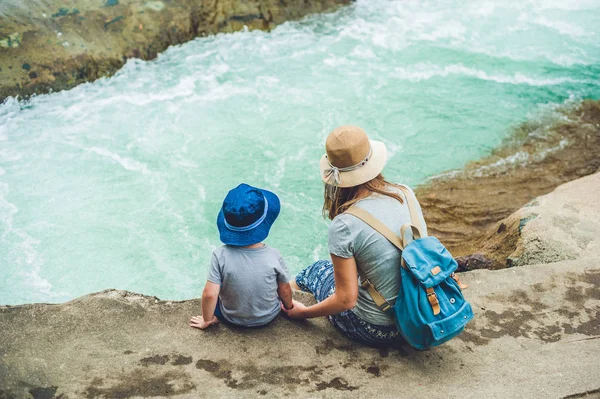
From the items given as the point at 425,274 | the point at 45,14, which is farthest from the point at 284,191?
the point at 45,14

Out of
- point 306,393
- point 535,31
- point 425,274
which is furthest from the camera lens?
point 535,31

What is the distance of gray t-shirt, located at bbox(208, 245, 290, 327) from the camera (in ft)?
9.22

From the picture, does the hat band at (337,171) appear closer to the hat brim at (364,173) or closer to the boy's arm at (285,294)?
the hat brim at (364,173)

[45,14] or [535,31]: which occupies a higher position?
[45,14]

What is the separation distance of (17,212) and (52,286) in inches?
48.3

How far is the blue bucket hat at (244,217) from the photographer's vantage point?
107 inches

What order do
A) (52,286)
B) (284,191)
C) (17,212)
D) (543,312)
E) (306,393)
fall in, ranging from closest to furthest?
(306,393) < (543,312) < (52,286) < (17,212) < (284,191)

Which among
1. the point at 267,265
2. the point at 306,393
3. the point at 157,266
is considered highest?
the point at 267,265

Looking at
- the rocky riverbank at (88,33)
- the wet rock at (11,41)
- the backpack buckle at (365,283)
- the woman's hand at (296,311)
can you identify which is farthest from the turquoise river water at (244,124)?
the backpack buckle at (365,283)

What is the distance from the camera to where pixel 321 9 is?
9.84m

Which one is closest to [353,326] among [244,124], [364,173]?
[364,173]

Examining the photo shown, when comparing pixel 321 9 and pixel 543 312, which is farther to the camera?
pixel 321 9

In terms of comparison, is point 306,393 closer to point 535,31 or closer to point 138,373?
point 138,373

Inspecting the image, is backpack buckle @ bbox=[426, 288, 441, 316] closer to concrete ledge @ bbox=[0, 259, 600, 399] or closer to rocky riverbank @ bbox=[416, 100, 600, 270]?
concrete ledge @ bbox=[0, 259, 600, 399]
